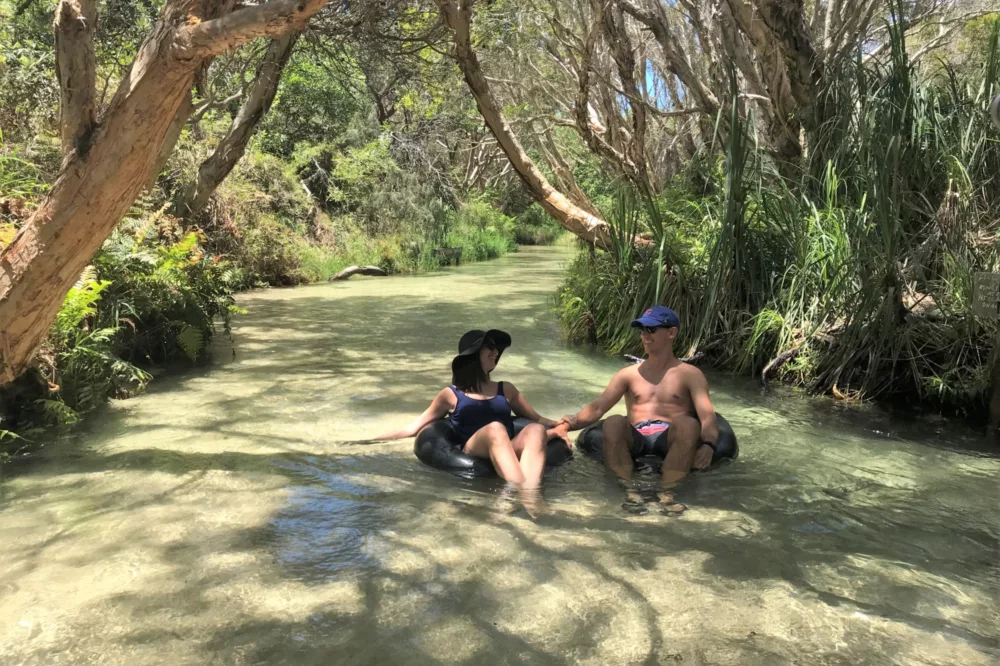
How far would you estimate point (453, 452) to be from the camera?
5160mm

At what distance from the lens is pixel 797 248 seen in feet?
26.4

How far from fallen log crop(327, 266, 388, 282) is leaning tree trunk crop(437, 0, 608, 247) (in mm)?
10655

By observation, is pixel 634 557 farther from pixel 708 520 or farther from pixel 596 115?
pixel 596 115

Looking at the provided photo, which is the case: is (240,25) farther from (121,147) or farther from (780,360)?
(780,360)

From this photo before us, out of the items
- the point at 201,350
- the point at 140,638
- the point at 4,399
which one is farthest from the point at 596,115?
the point at 140,638

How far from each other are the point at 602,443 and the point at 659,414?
1.51ft

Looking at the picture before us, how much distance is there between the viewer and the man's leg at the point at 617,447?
5.16 meters

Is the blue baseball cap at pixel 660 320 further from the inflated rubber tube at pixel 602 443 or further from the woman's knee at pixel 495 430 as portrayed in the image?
the woman's knee at pixel 495 430

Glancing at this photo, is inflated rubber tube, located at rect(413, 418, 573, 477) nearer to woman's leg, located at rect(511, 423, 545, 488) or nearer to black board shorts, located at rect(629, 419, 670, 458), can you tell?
woman's leg, located at rect(511, 423, 545, 488)

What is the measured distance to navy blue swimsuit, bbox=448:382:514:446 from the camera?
17.4 ft

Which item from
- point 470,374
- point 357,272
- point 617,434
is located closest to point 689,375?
point 617,434

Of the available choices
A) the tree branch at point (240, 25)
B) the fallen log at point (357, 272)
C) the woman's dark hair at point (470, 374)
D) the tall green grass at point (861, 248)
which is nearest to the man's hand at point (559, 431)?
the woman's dark hair at point (470, 374)

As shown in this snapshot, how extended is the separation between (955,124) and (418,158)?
62.5 feet

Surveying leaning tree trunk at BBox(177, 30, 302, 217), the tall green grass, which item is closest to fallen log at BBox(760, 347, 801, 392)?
the tall green grass
